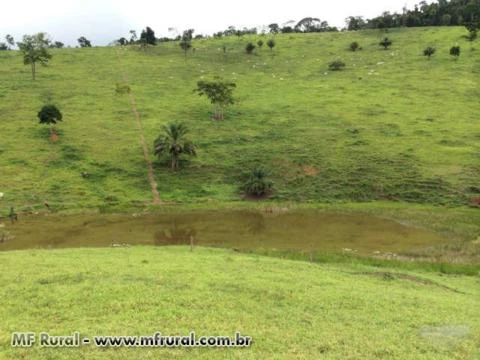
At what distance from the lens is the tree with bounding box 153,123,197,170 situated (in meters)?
57.8

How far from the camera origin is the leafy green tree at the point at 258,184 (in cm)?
5228

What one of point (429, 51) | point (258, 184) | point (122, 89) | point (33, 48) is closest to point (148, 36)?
point (33, 48)

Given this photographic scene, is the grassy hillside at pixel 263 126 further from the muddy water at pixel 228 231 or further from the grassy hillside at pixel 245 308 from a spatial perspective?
the grassy hillside at pixel 245 308

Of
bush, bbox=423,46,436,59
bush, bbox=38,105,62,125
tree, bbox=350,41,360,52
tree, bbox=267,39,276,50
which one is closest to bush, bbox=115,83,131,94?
bush, bbox=38,105,62,125

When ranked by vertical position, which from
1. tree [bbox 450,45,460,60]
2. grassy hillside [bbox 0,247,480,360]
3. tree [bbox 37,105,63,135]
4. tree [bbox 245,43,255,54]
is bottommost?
grassy hillside [bbox 0,247,480,360]

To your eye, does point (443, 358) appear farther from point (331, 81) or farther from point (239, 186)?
point (331, 81)

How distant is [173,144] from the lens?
57.6m

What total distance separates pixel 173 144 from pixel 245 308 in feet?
134

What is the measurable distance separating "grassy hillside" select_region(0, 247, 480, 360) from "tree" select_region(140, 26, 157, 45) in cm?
10331

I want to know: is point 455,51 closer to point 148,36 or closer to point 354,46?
point 354,46

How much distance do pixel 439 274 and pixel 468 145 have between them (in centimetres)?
3831

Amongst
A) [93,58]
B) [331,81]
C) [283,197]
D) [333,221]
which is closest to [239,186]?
[283,197]

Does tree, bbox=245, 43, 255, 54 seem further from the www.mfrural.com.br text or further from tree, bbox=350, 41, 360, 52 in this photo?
the www.mfrural.com.br text

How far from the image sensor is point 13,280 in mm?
21203
